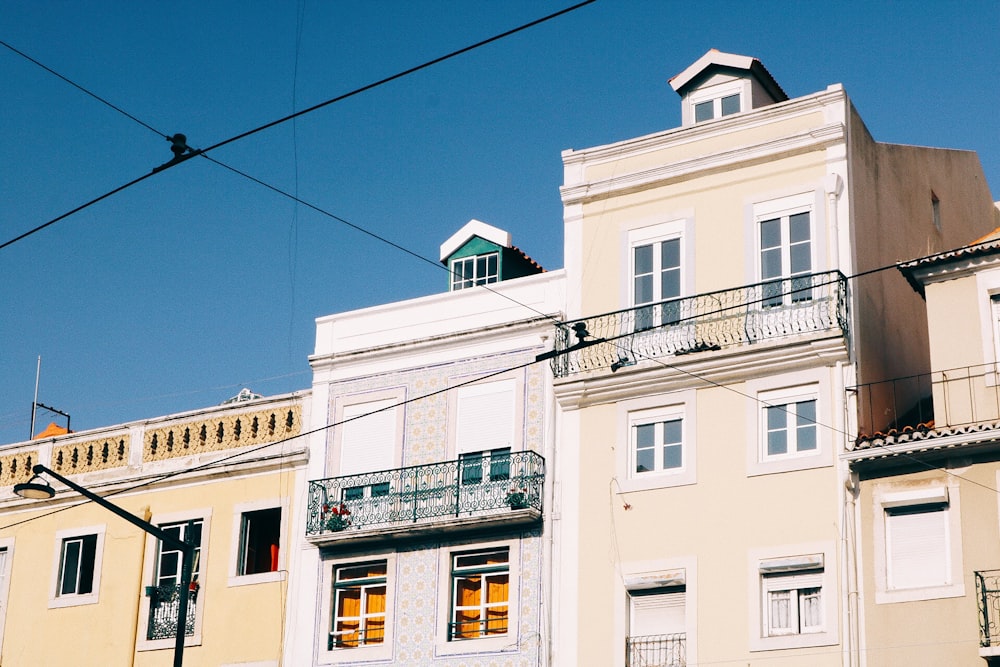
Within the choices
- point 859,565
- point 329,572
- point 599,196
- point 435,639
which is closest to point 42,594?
point 329,572

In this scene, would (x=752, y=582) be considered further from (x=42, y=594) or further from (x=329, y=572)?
(x=42, y=594)

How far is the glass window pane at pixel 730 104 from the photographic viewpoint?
3234 centimetres

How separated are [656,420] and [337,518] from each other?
6.54m

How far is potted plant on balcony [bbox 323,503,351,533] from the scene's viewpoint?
31750mm

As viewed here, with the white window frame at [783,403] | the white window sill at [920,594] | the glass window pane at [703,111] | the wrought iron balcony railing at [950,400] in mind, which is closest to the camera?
the white window sill at [920,594]

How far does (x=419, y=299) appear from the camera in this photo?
110ft

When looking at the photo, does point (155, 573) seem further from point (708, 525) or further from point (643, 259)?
point (708, 525)

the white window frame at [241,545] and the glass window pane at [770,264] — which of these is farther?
the white window frame at [241,545]

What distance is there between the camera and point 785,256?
29516 mm

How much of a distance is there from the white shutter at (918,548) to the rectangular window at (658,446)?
4119mm

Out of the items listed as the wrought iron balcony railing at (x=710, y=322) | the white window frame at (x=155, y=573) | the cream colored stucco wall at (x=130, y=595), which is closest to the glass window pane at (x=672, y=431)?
the wrought iron balcony railing at (x=710, y=322)

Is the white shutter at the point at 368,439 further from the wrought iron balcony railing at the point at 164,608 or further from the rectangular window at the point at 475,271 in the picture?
the wrought iron balcony railing at the point at 164,608

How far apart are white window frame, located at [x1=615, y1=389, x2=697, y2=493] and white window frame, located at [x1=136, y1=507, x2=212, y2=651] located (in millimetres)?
9314

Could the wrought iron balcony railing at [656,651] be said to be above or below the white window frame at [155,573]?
below
